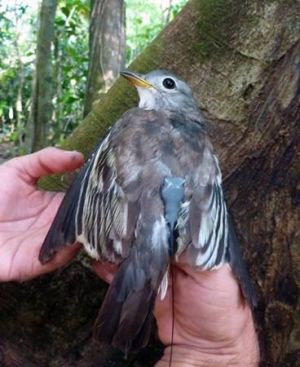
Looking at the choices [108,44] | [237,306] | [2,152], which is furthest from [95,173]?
[2,152]

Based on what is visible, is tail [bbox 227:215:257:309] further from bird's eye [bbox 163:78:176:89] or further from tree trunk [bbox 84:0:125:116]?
tree trunk [bbox 84:0:125:116]

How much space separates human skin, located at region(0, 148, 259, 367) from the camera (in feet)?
7.00

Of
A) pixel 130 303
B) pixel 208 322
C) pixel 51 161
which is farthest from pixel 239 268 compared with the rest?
pixel 51 161

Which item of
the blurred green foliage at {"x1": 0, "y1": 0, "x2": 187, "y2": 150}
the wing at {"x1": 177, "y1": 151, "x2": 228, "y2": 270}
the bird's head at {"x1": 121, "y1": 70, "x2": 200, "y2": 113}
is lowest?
the blurred green foliage at {"x1": 0, "y1": 0, "x2": 187, "y2": 150}

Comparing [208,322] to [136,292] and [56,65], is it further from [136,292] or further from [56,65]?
[56,65]

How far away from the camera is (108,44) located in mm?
6223

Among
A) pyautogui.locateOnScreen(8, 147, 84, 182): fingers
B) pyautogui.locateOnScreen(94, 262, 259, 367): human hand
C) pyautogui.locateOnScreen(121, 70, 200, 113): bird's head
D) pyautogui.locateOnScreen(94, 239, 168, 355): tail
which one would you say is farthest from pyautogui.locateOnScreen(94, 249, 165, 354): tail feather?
pyautogui.locateOnScreen(121, 70, 200, 113): bird's head

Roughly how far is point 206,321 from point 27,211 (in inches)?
38.0

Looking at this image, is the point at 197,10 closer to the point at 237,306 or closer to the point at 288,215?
the point at 288,215

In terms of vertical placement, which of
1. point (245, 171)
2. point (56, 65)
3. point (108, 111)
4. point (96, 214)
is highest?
point (108, 111)

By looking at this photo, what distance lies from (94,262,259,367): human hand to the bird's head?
828 millimetres

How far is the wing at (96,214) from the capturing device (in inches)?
78.0

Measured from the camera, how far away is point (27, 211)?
258cm

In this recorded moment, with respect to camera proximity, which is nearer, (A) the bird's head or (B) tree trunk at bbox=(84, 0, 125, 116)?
(A) the bird's head
